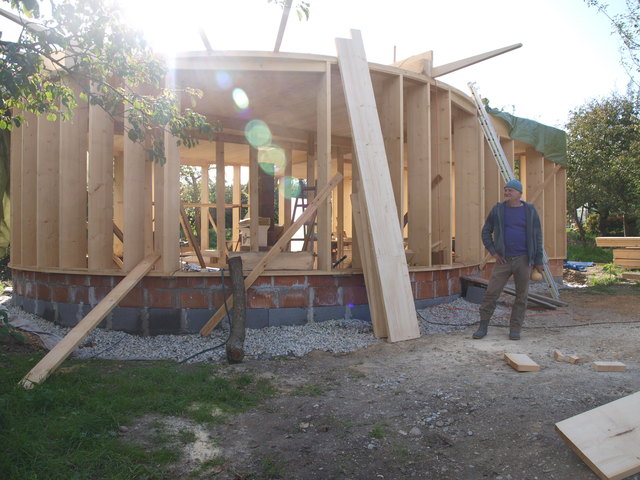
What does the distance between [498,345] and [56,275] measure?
Result: 5293mm

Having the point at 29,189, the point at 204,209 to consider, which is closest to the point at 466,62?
the point at 29,189

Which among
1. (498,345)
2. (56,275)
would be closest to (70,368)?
(56,275)

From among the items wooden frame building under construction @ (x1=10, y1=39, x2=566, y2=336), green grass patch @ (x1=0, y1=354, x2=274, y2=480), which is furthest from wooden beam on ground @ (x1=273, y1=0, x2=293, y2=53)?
green grass patch @ (x1=0, y1=354, x2=274, y2=480)

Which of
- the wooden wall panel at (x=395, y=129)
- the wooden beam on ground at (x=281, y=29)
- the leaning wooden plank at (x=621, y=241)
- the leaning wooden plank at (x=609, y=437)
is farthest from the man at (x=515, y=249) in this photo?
the leaning wooden plank at (x=621, y=241)

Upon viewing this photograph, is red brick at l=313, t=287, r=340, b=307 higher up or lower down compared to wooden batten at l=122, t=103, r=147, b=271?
lower down

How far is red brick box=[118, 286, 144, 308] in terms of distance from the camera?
5609 mm

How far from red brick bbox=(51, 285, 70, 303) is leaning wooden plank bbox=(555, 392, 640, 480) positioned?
557 cm

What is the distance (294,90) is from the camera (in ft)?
22.9

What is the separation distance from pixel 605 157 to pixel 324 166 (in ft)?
61.4

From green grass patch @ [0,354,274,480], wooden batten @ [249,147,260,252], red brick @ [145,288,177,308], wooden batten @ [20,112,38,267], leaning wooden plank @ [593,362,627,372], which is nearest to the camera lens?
green grass patch @ [0,354,274,480]

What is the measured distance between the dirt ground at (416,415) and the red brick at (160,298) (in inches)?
60.0

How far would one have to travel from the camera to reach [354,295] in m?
5.97

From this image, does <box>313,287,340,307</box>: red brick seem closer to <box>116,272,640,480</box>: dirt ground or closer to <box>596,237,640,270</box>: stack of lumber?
<box>116,272,640,480</box>: dirt ground

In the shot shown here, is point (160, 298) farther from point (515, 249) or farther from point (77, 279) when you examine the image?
point (515, 249)
